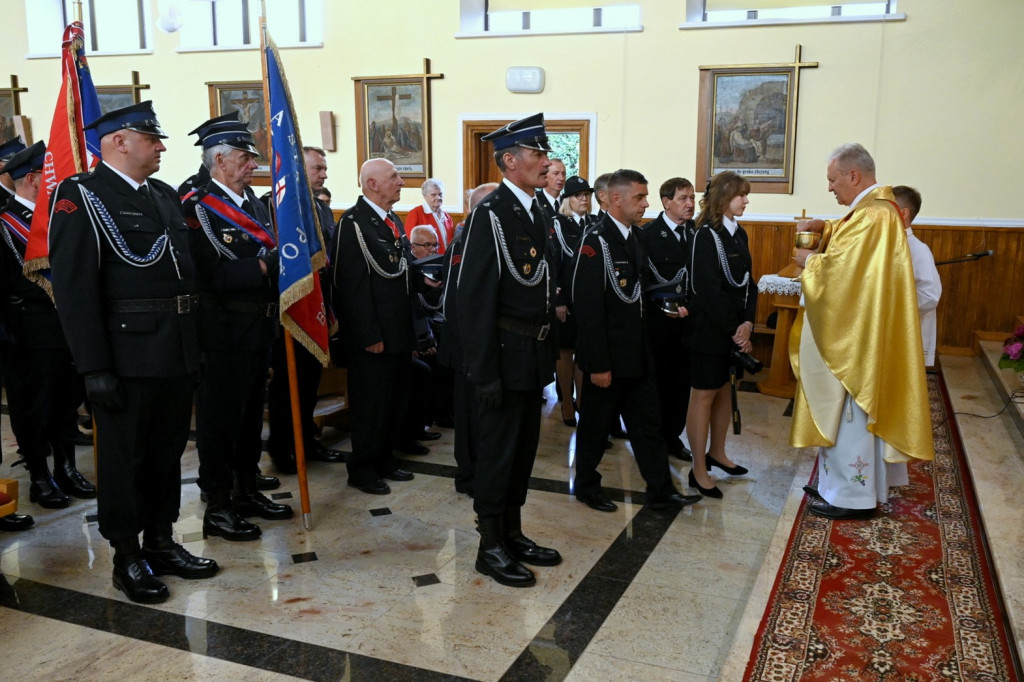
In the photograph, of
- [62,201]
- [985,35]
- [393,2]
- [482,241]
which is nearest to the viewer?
[62,201]

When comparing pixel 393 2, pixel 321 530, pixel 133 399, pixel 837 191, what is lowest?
pixel 321 530

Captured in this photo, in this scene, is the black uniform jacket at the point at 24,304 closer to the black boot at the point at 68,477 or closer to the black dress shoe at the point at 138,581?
the black boot at the point at 68,477

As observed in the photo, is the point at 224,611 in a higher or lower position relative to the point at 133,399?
lower

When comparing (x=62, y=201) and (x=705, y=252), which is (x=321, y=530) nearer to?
(x=62, y=201)

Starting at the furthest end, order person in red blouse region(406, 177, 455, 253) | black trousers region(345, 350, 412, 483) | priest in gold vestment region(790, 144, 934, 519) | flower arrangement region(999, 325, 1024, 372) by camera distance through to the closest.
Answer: person in red blouse region(406, 177, 455, 253), flower arrangement region(999, 325, 1024, 372), black trousers region(345, 350, 412, 483), priest in gold vestment region(790, 144, 934, 519)

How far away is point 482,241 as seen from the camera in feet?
9.60

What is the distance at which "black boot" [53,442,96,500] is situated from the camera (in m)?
4.04

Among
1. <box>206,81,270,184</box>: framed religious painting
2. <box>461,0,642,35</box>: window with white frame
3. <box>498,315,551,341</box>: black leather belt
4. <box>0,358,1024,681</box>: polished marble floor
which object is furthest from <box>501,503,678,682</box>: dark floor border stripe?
<box>206,81,270,184</box>: framed religious painting

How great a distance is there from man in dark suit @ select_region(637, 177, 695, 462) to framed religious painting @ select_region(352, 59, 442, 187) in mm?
5205

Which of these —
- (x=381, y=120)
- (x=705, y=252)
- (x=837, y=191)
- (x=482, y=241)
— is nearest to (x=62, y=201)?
(x=482, y=241)

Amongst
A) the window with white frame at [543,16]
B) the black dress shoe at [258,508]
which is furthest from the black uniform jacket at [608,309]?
the window with white frame at [543,16]

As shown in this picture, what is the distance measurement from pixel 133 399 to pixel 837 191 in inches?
118

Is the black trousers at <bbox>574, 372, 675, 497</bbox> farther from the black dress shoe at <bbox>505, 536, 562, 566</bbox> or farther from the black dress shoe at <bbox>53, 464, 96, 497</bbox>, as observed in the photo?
the black dress shoe at <bbox>53, 464, 96, 497</bbox>

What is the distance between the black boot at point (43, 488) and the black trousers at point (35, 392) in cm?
4
